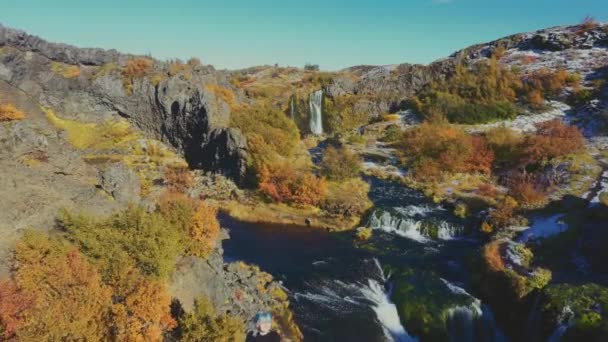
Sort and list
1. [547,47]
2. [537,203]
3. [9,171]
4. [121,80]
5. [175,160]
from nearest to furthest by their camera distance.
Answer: [9,171] < [537,203] < [175,160] < [121,80] < [547,47]

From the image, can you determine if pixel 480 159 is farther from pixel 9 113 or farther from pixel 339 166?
pixel 9 113

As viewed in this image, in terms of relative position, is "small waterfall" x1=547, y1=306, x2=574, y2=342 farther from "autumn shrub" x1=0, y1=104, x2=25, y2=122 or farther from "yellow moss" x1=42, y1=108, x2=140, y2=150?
"yellow moss" x1=42, y1=108, x2=140, y2=150

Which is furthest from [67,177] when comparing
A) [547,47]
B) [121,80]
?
[547,47]

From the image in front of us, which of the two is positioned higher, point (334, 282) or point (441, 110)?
point (441, 110)

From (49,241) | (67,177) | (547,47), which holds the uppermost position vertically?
(547,47)

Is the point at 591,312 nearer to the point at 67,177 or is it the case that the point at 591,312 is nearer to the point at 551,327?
the point at 551,327

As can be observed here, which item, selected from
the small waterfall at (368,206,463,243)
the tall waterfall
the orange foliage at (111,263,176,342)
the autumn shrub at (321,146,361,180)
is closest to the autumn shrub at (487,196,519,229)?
the small waterfall at (368,206,463,243)
